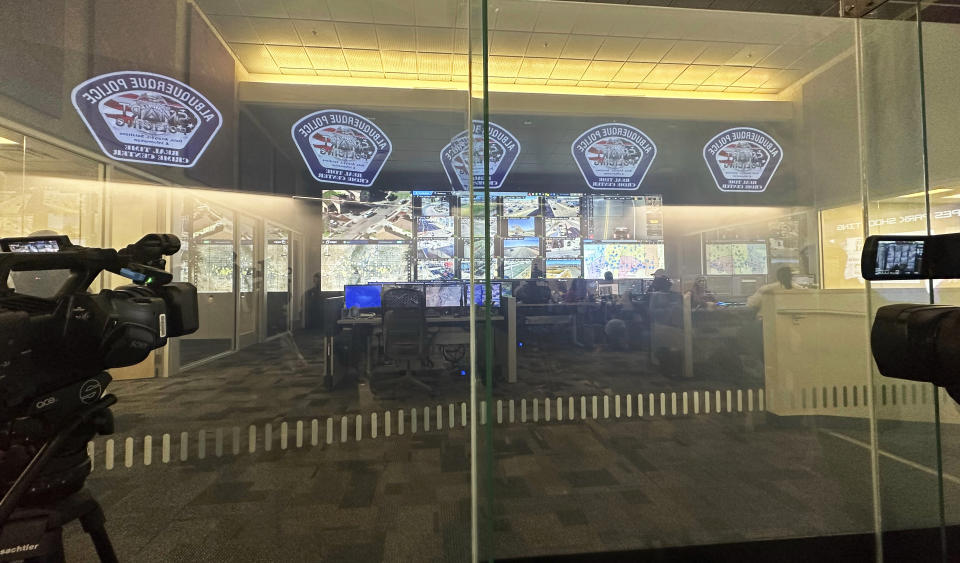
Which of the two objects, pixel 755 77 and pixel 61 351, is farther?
pixel 755 77

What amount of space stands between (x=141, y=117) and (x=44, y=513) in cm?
230

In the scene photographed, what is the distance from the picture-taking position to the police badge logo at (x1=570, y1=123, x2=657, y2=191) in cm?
200

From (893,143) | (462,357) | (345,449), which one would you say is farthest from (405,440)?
(893,143)

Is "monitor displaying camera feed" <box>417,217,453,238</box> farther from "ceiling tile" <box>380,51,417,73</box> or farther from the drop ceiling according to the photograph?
"ceiling tile" <box>380,51,417,73</box>

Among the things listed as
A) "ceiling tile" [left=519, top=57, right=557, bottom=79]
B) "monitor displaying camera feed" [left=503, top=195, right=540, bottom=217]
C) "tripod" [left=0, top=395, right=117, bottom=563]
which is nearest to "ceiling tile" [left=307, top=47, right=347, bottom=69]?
"ceiling tile" [left=519, top=57, right=557, bottom=79]

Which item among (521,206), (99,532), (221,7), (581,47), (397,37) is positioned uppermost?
(221,7)

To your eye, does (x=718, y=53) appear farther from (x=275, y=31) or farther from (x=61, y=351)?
(x=275, y=31)

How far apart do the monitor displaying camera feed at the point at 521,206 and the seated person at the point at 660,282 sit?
31.5 inches

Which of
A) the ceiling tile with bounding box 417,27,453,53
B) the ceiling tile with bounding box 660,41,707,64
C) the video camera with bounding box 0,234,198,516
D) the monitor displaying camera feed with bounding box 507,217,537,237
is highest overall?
the ceiling tile with bounding box 660,41,707,64

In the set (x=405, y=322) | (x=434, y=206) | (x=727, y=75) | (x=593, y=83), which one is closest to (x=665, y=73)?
(x=593, y=83)

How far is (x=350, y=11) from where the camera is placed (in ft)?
9.00

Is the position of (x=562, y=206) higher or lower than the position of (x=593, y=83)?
lower

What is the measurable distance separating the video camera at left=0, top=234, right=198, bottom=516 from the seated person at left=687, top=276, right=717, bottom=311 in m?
2.37

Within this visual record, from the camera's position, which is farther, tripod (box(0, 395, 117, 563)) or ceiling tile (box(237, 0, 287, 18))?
ceiling tile (box(237, 0, 287, 18))
